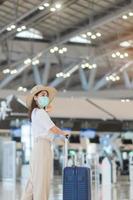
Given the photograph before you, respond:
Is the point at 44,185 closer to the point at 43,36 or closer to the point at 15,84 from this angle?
the point at 43,36

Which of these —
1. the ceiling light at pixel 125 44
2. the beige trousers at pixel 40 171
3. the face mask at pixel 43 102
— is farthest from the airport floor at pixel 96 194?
the ceiling light at pixel 125 44

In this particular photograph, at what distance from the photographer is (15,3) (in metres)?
27.9

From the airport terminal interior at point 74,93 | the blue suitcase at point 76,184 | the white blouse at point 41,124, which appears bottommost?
the blue suitcase at point 76,184

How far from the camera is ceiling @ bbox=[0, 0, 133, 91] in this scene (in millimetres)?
28078

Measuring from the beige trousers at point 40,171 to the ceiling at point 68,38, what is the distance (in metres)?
17.6

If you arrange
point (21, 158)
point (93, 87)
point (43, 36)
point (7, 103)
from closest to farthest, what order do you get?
point (7, 103)
point (21, 158)
point (43, 36)
point (93, 87)

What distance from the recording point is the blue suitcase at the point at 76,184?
799 centimetres

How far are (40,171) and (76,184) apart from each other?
2.11ft

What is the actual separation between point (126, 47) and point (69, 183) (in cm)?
2879

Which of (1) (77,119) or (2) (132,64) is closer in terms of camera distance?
(1) (77,119)

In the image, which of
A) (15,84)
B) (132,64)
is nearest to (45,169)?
(132,64)

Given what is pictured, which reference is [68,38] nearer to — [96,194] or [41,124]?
[96,194]

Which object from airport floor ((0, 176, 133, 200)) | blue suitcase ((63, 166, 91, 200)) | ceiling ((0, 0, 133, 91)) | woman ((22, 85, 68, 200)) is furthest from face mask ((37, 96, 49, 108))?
ceiling ((0, 0, 133, 91))

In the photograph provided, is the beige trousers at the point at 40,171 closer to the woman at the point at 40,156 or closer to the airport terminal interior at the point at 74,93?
the woman at the point at 40,156
